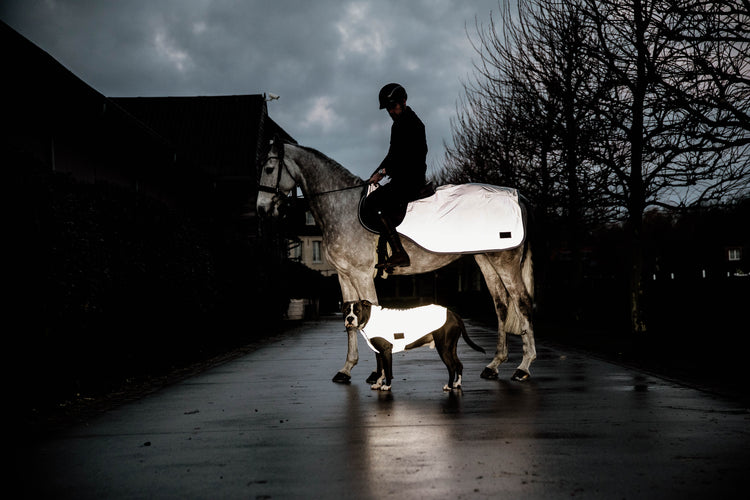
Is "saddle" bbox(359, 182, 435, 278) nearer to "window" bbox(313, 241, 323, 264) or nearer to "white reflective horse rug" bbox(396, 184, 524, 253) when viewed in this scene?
"white reflective horse rug" bbox(396, 184, 524, 253)

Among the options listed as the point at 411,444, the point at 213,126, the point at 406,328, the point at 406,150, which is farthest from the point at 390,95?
the point at 213,126

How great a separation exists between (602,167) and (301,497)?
16.9 metres

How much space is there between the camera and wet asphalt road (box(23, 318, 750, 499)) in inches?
204

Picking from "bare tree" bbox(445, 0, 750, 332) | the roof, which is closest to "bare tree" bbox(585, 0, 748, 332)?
"bare tree" bbox(445, 0, 750, 332)

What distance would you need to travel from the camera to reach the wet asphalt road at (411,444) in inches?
204

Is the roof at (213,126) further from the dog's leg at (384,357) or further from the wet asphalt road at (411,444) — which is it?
the wet asphalt road at (411,444)

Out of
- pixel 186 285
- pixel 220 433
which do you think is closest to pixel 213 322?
pixel 186 285

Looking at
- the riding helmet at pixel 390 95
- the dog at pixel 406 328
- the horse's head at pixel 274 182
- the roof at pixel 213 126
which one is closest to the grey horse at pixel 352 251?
the horse's head at pixel 274 182

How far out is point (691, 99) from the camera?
13.9 meters

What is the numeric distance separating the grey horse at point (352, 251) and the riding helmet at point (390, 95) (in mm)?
1338

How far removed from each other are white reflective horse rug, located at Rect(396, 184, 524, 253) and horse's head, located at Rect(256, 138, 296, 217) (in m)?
1.74

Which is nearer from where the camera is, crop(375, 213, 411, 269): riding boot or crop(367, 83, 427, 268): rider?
crop(367, 83, 427, 268): rider

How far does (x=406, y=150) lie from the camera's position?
10.1m

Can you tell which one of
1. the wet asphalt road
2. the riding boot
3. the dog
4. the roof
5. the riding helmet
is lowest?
the wet asphalt road
